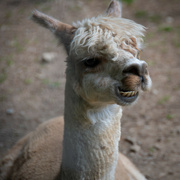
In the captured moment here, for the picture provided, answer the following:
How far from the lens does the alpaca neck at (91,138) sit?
2.08 meters

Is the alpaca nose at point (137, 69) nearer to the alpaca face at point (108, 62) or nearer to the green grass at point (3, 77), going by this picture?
the alpaca face at point (108, 62)

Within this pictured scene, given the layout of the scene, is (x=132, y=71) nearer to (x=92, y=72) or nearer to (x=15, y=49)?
(x=92, y=72)

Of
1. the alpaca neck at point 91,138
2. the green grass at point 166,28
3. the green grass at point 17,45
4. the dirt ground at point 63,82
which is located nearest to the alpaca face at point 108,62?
the alpaca neck at point 91,138

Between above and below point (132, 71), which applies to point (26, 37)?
below

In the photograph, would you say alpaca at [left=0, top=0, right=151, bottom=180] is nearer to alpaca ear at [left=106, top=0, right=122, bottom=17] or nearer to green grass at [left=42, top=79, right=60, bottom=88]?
alpaca ear at [left=106, top=0, right=122, bottom=17]

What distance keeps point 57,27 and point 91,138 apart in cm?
94

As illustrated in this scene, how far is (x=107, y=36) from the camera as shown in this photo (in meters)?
1.87

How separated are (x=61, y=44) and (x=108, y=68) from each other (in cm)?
58

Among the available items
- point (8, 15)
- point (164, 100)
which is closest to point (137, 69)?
point (164, 100)

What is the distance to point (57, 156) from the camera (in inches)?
109

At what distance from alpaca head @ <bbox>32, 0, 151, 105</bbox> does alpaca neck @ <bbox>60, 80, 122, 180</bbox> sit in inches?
4.5

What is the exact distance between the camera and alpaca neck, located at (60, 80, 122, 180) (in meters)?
2.08

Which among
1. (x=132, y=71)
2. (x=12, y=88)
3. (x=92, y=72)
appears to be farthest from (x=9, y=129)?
(x=132, y=71)

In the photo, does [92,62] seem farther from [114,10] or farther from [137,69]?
[114,10]
